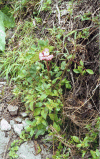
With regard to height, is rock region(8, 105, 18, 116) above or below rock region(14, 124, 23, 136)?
above

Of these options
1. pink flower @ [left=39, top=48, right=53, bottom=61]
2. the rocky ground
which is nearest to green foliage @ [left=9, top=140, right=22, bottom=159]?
the rocky ground

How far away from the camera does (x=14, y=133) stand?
1.76 m

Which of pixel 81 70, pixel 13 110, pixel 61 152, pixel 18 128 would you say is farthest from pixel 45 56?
pixel 61 152

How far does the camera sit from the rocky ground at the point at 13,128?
161 cm

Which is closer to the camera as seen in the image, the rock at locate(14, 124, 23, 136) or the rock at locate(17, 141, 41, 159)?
the rock at locate(17, 141, 41, 159)

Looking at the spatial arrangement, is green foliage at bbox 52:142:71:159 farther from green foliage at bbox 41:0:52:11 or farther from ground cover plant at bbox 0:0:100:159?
green foliage at bbox 41:0:52:11

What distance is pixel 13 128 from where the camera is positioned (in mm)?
1792

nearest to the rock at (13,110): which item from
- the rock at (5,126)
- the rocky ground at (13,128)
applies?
the rocky ground at (13,128)

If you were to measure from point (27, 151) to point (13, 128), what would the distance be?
0.33 meters

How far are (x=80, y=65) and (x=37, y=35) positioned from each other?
104cm

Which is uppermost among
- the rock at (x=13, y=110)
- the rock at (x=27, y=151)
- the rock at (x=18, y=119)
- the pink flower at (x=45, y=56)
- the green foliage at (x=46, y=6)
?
the green foliage at (x=46, y=6)

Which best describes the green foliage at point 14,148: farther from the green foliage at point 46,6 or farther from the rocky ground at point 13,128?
the green foliage at point 46,6

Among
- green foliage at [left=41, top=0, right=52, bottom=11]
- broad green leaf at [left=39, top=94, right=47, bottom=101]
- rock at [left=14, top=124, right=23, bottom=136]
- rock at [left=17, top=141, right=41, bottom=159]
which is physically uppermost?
green foliage at [left=41, top=0, right=52, bottom=11]

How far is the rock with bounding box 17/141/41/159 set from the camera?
159cm
